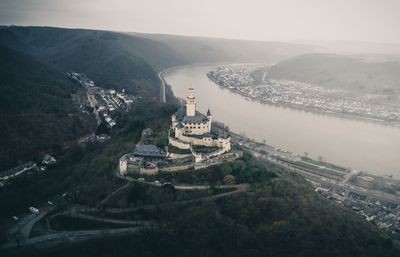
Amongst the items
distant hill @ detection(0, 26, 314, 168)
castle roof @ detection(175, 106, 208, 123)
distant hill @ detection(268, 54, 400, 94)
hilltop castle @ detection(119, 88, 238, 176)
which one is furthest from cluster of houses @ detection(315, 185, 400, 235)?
distant hill @ detection(268, 54, 400, 94)

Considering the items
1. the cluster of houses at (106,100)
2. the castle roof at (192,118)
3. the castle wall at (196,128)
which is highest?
the castle roof at (192,118)

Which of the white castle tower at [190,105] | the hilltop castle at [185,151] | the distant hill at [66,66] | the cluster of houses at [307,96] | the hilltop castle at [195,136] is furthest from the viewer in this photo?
the cluster of houses at [307,96]

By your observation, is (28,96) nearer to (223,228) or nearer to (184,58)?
(223,228)

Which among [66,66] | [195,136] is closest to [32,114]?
[195,136]

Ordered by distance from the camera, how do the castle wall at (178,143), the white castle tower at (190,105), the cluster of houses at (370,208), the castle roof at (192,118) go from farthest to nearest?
the white castle tower at (190,105) < the castle roof at (192,118) < the castle wall at (178,143) < the cluster of houses at (370,208)

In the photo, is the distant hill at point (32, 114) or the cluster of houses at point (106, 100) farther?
the cluster of houses at point (106, 100)

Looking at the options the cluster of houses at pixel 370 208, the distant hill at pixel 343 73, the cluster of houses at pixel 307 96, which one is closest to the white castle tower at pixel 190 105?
the cluster of houses at pixel 370 208

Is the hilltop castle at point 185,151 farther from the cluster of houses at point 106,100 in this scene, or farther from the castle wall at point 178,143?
the cluster of houses at point 106,100

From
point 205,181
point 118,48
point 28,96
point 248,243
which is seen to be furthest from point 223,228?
point 118,48
